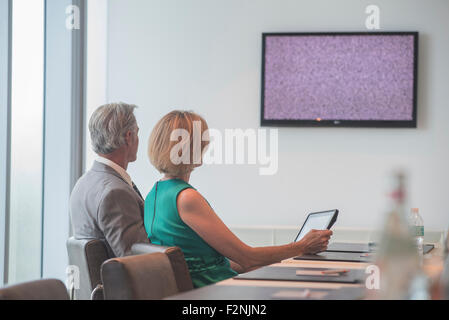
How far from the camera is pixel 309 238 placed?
94.1 inches

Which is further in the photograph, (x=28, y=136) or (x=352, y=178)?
(x=352, y=178)

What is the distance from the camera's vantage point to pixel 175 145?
2258 millimetres

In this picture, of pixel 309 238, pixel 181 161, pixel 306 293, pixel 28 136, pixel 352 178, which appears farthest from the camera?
pixel 352 178

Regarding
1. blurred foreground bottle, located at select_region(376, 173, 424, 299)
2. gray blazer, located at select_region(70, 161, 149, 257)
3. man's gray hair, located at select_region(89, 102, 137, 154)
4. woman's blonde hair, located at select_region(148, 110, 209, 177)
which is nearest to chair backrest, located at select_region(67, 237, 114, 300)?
gray blazer, located at select_region(70, 161, 149, 257)

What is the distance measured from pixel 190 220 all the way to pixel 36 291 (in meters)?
0.92

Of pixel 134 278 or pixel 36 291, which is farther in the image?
pixel 134 278

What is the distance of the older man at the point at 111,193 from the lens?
2291 mm

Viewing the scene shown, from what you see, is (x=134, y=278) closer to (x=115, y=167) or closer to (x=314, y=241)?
(x=314, y=241)

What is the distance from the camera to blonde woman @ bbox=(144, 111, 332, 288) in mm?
2148

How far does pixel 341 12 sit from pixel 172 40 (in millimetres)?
1292

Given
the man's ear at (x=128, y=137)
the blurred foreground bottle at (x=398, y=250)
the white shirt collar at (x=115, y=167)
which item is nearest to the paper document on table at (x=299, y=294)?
the blurred foreground bottle at (x=398, y=250)

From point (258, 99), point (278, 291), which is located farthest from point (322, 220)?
point (258, 99)
